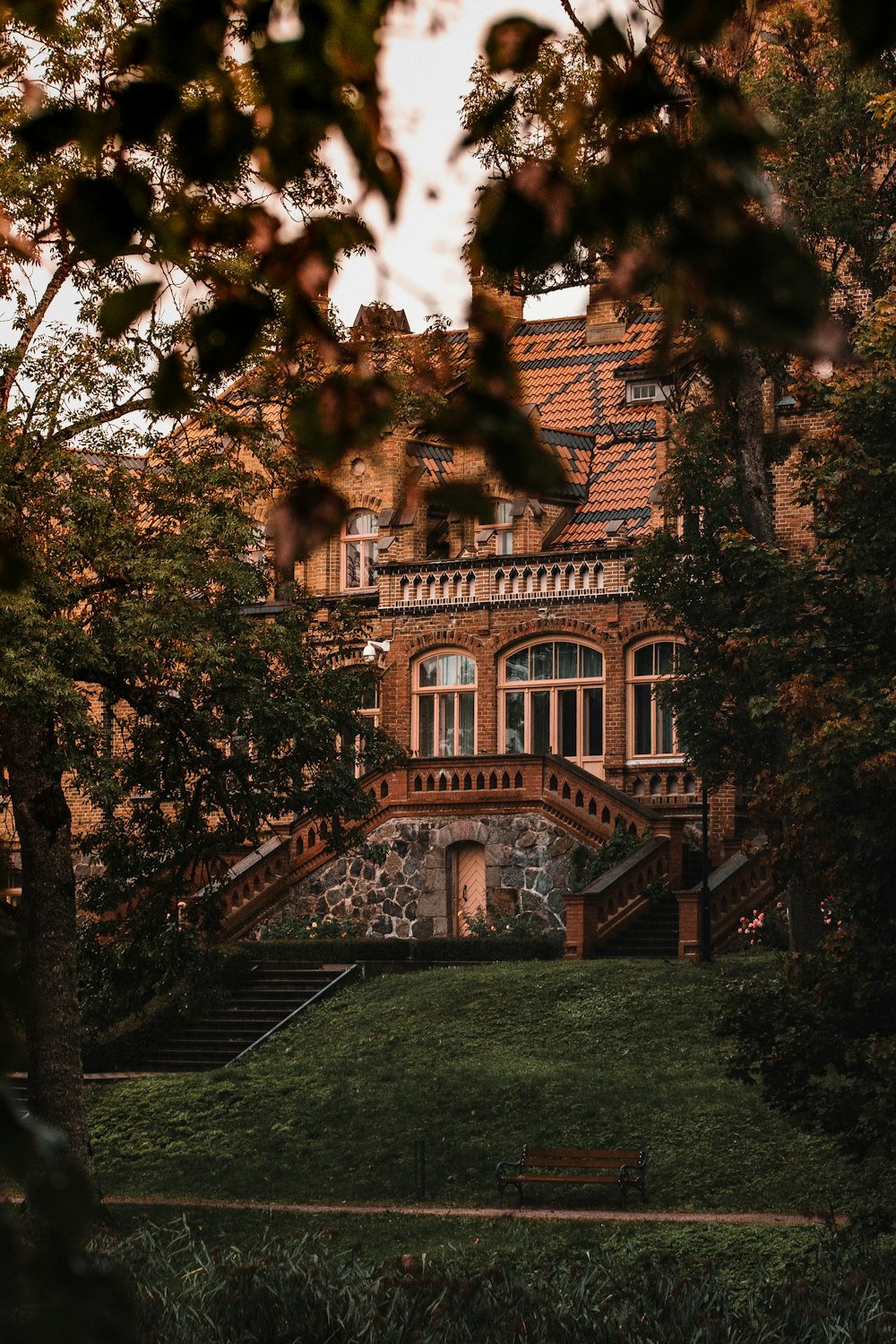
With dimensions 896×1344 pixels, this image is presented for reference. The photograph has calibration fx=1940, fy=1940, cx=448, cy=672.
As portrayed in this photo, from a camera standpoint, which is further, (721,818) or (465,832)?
(465,832)

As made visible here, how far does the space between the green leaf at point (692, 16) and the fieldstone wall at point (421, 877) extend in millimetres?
32447

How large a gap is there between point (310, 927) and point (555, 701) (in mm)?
6798

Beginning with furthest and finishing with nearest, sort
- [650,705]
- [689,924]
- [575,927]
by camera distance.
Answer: [650,705] → [575,927] → [689,924]

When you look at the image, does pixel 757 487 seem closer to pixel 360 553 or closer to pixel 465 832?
pixel 465 832

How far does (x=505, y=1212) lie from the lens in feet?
64.0

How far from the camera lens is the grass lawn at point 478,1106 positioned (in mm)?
20594

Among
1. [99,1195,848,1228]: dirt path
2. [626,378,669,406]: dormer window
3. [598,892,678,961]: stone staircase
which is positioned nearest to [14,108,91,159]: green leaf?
[99,1195,848,1228]: dirt path

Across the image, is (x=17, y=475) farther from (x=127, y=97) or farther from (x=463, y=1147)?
(x=127, y=97)

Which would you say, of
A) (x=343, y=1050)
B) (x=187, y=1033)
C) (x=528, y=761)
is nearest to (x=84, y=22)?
(x=343, y=1050)

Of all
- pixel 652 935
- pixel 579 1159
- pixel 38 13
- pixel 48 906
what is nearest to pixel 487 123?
pixel 38 13

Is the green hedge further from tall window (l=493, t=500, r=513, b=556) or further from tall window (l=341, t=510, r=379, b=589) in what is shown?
tall window (l=341, t=510, r=379, b=589)

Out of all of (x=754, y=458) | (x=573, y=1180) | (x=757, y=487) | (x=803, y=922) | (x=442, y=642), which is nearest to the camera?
(x=573, y=1180)

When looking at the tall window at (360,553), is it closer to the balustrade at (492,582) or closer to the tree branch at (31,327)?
the balustrade at (492,582)

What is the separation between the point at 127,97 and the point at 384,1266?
1118cm
